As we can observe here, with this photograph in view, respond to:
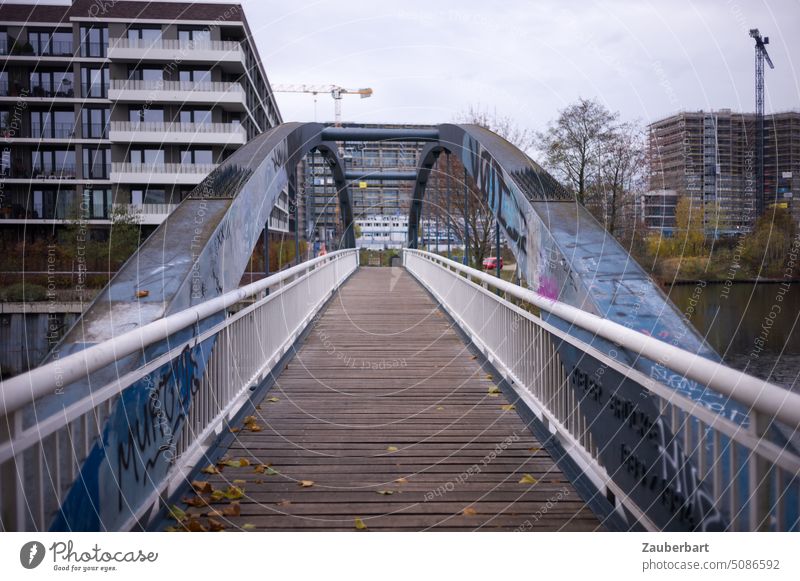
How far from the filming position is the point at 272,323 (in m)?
7.11

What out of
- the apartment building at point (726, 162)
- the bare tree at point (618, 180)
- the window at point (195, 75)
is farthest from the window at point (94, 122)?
the apartment building at point (726, 162)

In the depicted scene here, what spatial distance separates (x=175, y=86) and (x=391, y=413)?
3326 centimetres

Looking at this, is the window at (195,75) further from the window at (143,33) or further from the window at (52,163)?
the window at (52,163)

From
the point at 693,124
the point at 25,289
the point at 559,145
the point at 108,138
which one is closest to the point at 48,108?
the point at 108,138

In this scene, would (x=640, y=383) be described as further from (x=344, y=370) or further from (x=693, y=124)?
(x=693, y=124)

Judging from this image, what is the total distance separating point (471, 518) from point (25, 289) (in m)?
24.5

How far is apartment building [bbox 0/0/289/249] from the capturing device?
3331 cm

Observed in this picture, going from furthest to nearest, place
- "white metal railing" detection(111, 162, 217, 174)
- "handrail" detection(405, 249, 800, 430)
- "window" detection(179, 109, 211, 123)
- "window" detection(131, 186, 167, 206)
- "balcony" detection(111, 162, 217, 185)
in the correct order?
1. "window" detection(179, 109, 211, 123)
2. "window" detection(131, 186, 167, 206)
3. "white metal railing" detection(111, 162, 217, 174)
4. "balcony" detection(111, 162, 217, 185)
5. "handrail" detection(405, 249, 800, 430)

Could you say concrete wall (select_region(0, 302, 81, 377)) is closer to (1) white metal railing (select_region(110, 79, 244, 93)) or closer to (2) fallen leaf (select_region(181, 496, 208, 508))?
(1) white metal railing (select_region(110, 79, 244, 93))

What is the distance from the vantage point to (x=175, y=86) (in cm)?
3481

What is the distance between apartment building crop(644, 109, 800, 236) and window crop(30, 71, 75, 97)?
28.9 metres

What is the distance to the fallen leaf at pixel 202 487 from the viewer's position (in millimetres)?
3750

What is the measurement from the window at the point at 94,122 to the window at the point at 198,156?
3.94 meters

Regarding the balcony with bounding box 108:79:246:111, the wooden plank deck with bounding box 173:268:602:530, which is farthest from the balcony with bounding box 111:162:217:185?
the wooden plank deck with bounding box 173:268:602:530
